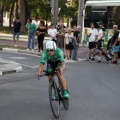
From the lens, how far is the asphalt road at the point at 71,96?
7387 millimetres

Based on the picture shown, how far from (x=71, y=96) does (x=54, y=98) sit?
2202mm

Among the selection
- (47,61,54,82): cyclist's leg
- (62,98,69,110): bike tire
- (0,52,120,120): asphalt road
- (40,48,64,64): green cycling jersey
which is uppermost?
(40,48,64,64): green cycling jersey

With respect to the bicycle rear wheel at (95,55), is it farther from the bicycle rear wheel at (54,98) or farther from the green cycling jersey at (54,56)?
the bicycle rear wheel at (54,98)

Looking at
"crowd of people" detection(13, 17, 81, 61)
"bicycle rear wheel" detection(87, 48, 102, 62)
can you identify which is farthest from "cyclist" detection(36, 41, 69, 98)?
"crowd of people" detection(13, 17, 81, 61)

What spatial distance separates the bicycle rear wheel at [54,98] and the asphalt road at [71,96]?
14 centimetres

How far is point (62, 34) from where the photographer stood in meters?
19.7

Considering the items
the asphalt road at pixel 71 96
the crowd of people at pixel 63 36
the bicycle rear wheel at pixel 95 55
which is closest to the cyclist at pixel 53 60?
the asphalt road at pixel 71 96

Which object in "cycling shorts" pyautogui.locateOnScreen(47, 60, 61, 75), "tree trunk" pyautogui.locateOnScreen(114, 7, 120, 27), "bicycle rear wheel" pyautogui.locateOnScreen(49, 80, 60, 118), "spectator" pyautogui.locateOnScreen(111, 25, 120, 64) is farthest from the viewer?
"tree trunk" pyautogui.locateOnScreen(114, 7, 120, 27)

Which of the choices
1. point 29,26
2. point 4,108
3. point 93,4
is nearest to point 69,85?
point 4,108

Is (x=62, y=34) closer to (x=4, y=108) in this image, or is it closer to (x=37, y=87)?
(x=37, y=87)

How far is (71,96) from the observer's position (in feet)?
30.8

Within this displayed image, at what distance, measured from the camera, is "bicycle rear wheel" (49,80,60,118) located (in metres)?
7.09

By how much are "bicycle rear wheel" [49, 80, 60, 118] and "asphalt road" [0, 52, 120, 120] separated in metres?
0.14

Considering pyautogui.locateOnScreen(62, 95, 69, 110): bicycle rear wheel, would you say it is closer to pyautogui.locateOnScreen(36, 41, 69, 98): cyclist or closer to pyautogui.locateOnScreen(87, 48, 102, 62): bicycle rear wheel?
pyautogui.locateOnScreen(36, 41, 69, 98): cyclist
